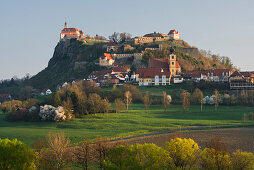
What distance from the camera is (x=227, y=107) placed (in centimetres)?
8625

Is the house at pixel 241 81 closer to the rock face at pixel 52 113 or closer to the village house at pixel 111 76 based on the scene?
the village house at pixel 111 76

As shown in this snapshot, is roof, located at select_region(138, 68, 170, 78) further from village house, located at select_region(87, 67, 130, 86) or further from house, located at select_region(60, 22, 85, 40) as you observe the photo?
house, located at select_region(60, 22, 85, 40)

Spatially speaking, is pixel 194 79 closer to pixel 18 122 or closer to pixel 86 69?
pixel 86 69

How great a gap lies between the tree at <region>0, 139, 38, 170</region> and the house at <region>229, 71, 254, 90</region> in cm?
8119

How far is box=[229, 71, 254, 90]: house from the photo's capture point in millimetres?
101188

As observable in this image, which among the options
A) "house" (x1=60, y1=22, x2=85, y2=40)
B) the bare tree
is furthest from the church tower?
the bare tree

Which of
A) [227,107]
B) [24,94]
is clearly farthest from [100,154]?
[24,94]

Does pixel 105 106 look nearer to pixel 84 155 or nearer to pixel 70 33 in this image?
pixel 84 155

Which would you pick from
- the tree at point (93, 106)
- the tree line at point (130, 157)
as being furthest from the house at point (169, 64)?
the tree line at point (130, 157)

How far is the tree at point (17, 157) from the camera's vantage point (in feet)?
103

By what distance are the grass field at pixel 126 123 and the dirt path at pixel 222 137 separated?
16.8 ft

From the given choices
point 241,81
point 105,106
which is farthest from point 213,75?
point 105,106

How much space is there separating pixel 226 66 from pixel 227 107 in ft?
216

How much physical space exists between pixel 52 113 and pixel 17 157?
4152 centimetres
